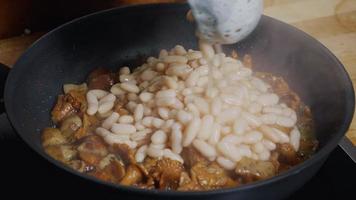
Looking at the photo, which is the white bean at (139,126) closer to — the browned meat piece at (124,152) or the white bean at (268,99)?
the browned meat piece at (124,152)

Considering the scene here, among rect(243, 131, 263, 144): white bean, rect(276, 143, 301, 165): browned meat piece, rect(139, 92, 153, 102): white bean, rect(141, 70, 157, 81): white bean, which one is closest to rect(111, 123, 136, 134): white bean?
rect(139, 92, 153, 102): white bean

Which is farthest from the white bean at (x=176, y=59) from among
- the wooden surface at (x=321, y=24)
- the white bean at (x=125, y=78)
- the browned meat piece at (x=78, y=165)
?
the wooden surface at (x=321, y=24)

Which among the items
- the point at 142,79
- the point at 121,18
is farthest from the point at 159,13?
the point at 142,79

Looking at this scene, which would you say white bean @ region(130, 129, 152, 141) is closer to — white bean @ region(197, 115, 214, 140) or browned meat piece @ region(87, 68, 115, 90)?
white bean @ region(197, 115, 214, 140)

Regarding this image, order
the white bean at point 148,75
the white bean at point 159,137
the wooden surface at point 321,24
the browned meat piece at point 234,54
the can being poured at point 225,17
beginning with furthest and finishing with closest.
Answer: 1. the wooden surface at point 321,24
2. the browned meat piece at point 234,54
3. the white bean at point 148,75
4. the white bean at point 159,137
5. the can being poured at point 225,17

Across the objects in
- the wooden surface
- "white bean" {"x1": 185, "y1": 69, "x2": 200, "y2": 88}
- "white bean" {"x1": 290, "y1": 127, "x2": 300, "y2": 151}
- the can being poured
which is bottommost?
the wooden surface
